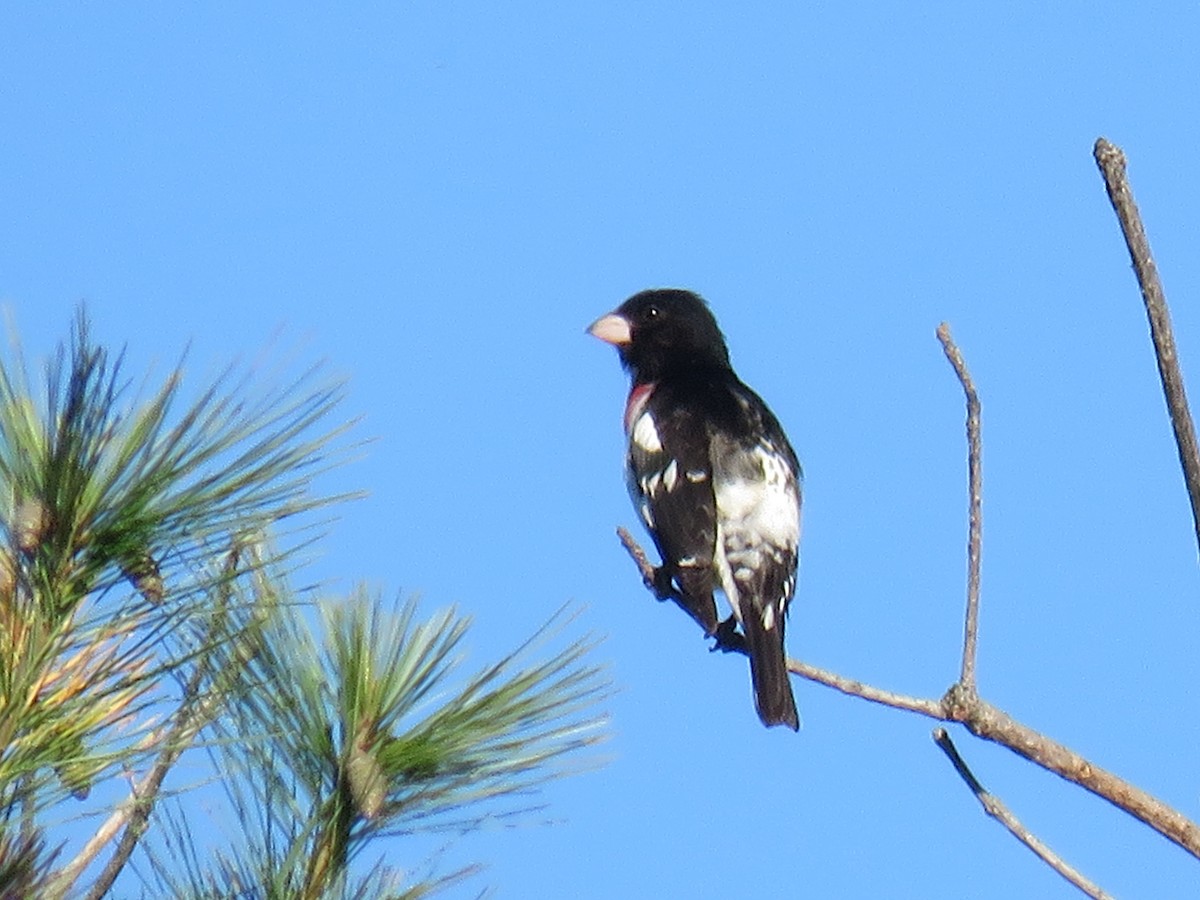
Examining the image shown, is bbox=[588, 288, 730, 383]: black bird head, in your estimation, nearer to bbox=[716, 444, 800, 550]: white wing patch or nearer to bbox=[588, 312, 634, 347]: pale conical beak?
bbox=[588, 312, 634, 347]: pale conical beak

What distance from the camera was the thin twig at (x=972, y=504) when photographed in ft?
6.89

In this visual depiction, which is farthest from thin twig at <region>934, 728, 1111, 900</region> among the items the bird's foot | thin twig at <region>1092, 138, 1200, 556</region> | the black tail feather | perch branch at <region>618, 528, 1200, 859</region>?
the bird's foot

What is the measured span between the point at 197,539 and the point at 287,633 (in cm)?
34

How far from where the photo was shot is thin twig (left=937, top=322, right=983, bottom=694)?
2100 mm

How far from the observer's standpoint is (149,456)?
75.4 inches

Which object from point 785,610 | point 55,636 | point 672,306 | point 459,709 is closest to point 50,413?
point 55,636

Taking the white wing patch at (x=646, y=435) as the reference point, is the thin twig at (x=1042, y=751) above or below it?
below

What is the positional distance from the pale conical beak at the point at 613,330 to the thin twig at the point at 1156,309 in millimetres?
4167

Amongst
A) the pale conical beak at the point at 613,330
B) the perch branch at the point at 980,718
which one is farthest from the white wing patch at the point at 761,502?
the perch branch at the point at 980,718

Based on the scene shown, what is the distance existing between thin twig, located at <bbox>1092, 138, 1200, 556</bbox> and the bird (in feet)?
8.73

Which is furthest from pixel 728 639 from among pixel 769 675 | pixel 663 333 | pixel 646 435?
pixel 663 333

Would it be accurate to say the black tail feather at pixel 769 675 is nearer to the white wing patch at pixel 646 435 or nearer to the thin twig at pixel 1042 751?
the white wing patch at pixel 646 435

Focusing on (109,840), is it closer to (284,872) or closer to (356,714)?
(284,872)

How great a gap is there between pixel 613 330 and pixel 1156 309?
4.20m
